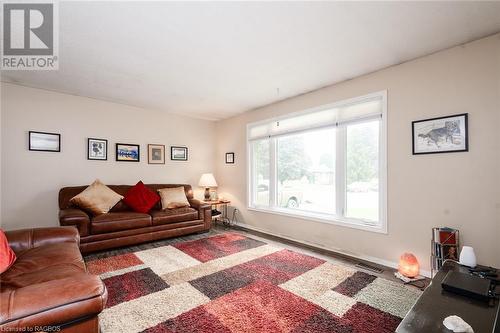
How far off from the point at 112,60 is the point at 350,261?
3.97 m

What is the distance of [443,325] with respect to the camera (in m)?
1.26

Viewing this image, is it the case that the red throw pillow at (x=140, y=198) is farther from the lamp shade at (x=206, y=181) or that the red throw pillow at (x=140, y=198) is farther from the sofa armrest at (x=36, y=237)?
the sofa armrest at (x=36, y=237)

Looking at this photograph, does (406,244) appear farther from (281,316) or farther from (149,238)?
(149,238)

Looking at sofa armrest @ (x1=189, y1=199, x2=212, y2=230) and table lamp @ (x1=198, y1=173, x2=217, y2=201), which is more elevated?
table lamp @ (x1=198, y1=173, x2=217, y2=201)

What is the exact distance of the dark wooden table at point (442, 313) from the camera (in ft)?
4.10

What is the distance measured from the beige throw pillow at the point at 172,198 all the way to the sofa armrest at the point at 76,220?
1.29 m

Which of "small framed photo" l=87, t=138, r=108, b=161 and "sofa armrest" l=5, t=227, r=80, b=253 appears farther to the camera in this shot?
"small framed photo" l=87, t=138, r=108, b=161

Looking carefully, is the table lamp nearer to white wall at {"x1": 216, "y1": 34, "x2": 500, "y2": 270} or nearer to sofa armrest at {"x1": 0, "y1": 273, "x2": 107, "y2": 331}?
white wall at {"x1": 216, "y1": 34, "x2": 500, "y2": 270}

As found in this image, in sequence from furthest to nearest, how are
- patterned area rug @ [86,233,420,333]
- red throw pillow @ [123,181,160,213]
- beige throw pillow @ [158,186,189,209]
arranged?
1. beige throw pillow @ [158,186,189,209]
2. red throw pillow @ [123,181,160,213]
3. patterned area rug @ [86,233,420,333]

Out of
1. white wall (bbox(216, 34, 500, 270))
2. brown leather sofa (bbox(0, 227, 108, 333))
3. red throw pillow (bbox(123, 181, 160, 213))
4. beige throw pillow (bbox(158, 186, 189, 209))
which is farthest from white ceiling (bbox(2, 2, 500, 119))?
brown leather sofa (bbox(0, 227, 108, 333))

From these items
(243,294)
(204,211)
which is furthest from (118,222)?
(243,294)

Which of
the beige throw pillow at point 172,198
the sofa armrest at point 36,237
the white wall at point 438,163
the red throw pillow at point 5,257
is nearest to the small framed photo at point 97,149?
the beige throw pillow at point 172,198

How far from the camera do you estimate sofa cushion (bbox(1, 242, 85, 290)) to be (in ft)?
5.18

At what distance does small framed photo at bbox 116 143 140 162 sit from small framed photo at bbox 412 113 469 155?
4.74 m
